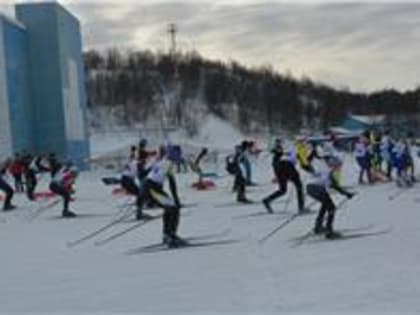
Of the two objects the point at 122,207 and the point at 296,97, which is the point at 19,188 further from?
the point at 296,97

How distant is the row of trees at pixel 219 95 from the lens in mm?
99438

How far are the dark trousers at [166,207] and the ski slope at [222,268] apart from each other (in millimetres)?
395

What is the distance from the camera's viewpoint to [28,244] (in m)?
15.3

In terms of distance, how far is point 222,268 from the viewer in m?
11.2

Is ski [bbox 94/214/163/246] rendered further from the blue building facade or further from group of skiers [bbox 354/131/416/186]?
the blue building facade

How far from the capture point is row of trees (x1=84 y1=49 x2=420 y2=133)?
9944 cm

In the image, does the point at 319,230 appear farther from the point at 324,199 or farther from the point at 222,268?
the point at 222,268

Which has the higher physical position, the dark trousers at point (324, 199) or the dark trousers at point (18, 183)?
the dark trousers at point (324, 199)

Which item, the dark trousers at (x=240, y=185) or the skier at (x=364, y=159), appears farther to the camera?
the skier at (x=364, y=159)

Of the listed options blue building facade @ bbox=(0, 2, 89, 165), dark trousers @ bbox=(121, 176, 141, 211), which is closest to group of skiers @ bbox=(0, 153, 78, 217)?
dark trousers @ bbox=(121, 176, 141, 211)

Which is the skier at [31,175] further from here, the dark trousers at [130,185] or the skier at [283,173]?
the skier at [283,173]

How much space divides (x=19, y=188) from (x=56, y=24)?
23.0 meters

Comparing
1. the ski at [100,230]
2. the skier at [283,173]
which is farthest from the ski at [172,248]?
the skier at [283,173]

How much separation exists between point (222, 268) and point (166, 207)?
2.46 meters
